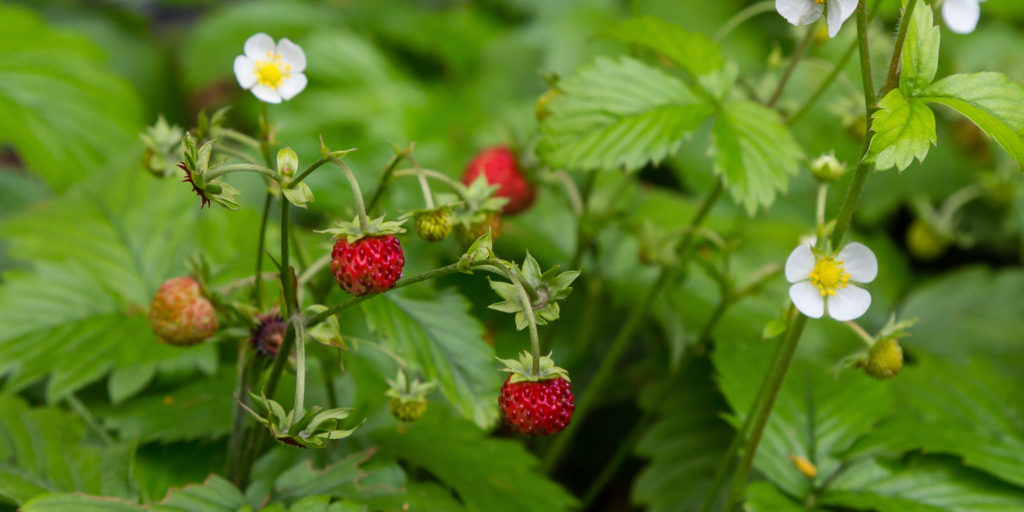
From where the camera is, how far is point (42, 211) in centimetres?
192

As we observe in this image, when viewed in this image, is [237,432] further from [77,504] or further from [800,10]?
[800,10]

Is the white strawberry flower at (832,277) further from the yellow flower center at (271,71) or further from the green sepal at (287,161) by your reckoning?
the yellow flower center at (271,71)

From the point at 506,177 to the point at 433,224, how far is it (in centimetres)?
68

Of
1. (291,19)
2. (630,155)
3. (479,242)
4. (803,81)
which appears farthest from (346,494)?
(291,19)

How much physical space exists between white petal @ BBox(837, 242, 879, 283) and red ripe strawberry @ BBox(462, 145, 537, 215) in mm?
782

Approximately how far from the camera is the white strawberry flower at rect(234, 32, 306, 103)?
1183 millimetres

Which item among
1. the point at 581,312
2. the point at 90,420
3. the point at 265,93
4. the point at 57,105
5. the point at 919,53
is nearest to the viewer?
the point at 919,53

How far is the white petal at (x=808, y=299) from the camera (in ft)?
3.59

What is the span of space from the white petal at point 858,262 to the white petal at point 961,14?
343 mm

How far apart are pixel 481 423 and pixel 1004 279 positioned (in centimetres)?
185

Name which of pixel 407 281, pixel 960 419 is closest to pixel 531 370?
pixel 407 281

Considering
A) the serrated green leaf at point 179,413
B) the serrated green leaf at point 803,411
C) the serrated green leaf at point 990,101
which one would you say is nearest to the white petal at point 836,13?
the serrated green leaf at point 990,101

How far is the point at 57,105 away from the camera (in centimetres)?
235

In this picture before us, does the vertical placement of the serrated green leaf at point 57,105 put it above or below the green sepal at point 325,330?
above
